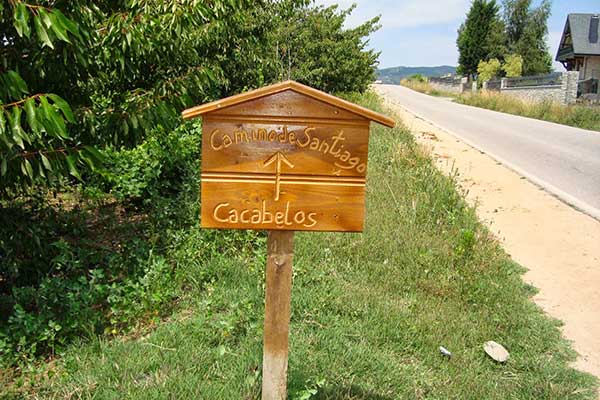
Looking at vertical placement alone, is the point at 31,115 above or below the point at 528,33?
below

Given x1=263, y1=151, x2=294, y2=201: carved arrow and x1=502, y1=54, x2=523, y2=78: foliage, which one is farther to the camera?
x1=502, y1=54, x2=523, y2=78: foliage

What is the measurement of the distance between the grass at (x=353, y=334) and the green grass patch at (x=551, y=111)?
15.8 meters

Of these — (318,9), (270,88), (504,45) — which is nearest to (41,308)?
(270,88)

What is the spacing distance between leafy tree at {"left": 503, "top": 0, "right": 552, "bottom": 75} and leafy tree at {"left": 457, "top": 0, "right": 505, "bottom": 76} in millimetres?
1486

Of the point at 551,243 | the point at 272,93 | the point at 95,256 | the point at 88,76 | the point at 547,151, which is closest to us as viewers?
the point at 272,93

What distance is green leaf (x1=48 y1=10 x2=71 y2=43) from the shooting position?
2129 mm

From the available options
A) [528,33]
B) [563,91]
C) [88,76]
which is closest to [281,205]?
[88,76]

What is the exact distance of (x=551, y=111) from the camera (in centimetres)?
2075

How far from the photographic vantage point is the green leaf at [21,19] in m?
2.11

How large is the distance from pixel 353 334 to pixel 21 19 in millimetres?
2406

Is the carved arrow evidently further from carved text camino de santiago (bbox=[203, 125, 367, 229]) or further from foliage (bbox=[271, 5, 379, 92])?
foliage (bbox=[271, 5, 379, 92])

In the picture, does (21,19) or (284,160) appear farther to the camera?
(21,19)

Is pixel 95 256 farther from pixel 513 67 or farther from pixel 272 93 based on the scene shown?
pixel 513 67

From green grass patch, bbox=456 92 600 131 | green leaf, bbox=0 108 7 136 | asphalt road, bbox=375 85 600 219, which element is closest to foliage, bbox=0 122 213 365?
green leaf, bbox=0 108 7 136
